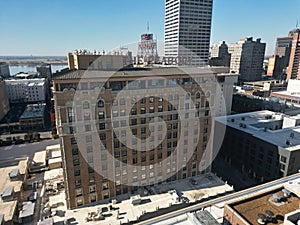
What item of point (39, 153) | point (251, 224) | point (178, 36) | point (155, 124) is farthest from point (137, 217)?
point (178, 36)

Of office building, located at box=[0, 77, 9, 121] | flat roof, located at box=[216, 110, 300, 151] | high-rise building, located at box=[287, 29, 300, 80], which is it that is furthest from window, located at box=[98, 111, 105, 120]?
high-rise building, located at box=[287, 29, 300, 80]

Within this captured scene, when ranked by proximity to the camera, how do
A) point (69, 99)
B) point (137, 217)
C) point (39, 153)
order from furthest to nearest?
point (39, 153) < point (137, 217) < point (69, 99)

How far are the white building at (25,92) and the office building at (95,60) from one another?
9894 cm

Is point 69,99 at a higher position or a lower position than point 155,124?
higher

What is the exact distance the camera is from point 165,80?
41.9 meters

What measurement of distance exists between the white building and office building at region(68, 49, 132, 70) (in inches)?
3895

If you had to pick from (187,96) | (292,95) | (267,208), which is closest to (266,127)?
(187,96)

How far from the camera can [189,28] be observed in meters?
162

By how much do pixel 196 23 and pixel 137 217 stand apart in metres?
161

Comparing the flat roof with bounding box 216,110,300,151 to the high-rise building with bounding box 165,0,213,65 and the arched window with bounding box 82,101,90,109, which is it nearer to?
the arched window with bounding box 82,101,90,109

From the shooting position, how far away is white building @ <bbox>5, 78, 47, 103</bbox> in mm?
130125

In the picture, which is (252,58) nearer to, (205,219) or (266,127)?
(266,127)

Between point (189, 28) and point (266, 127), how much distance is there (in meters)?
121

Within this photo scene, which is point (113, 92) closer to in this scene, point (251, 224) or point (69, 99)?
point (69, 99)
